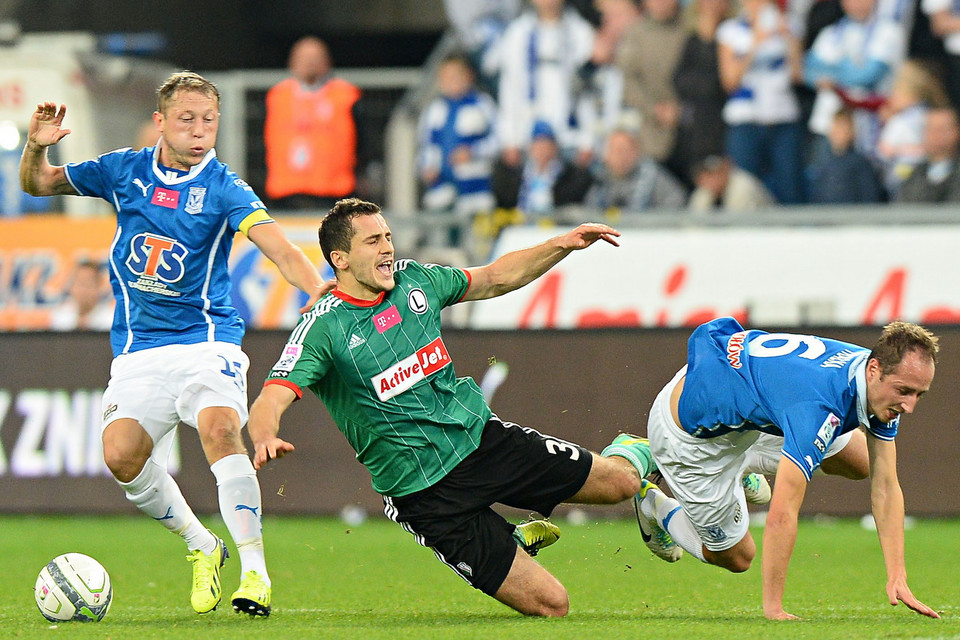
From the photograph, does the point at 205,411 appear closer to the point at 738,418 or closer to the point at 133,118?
the point at 738,418

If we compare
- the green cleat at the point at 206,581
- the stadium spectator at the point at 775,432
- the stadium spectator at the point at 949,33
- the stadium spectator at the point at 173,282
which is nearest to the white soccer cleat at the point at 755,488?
the stadium spectator at the point at 775,432

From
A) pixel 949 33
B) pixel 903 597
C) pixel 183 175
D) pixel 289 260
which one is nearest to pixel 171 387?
pixel 289 260

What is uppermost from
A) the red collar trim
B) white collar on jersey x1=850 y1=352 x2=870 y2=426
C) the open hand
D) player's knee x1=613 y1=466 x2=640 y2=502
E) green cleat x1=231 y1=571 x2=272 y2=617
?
the open hand

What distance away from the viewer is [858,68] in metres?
13.4

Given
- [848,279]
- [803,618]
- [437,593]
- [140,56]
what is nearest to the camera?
[803,618]

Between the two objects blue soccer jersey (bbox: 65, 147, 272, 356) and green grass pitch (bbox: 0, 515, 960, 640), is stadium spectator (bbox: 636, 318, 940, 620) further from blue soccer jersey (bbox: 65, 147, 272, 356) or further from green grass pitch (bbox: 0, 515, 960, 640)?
blue soccer jersey (bbox: 65, 147, 272, 356)

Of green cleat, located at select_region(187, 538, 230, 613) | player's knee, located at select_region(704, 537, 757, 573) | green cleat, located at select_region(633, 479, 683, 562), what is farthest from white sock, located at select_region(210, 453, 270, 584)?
player's knee, located at select_region(704, 537, 757, 573)

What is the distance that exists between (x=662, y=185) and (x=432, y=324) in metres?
7.57

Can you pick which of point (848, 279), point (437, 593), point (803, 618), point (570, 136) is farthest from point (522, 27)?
point (803, 618)

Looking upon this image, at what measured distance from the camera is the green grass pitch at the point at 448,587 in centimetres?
563

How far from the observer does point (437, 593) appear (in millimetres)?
7273

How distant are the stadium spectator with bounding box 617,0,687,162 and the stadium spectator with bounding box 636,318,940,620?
7.39 meters

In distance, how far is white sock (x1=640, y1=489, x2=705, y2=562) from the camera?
6711 millimetres

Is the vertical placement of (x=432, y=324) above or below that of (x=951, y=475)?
above
